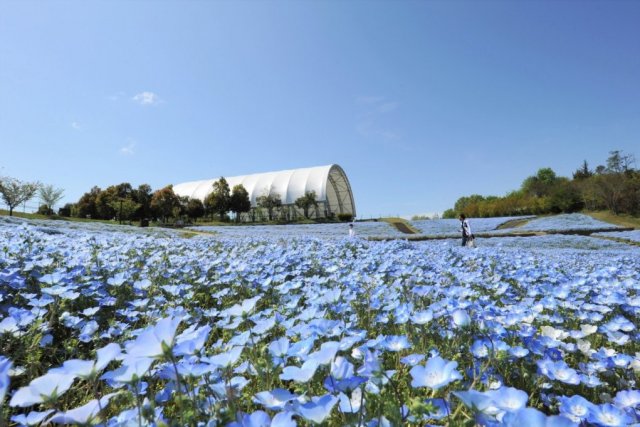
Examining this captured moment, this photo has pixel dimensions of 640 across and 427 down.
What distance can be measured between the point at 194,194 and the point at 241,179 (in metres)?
9.99

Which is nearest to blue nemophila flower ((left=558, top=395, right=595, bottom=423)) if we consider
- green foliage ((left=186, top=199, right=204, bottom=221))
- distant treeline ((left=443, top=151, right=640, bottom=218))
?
distant treeline ((left=443, top=151, right=640, bottom=218))

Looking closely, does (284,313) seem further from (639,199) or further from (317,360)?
(639,199)

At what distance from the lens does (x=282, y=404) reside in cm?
101

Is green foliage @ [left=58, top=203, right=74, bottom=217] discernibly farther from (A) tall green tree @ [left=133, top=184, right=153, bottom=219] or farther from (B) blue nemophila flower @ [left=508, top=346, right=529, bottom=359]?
(B) blue nemophila flower @ [left=508, top=346, right=529, bottom=359]

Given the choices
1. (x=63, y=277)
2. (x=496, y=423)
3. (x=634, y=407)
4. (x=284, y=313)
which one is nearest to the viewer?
(x=496, y=423)

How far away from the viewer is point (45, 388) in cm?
92

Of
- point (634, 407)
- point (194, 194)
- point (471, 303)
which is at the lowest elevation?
point (634, 407)

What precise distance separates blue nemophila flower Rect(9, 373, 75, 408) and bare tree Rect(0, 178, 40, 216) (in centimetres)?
4587

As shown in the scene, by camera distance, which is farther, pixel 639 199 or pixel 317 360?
pixel 639 199

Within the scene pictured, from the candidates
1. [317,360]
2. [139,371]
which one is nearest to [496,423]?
[317,360]

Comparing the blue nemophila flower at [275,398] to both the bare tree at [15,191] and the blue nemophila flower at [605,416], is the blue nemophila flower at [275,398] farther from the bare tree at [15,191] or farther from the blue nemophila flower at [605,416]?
the bare tree at [15,191]

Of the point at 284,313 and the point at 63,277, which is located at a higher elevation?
the point at 63,277

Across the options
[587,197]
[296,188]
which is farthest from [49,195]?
[587,197]

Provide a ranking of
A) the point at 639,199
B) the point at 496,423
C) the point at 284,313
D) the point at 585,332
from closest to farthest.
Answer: the point at 496,423
the point at 585,332
the point at 284,313
the point at 639,199
